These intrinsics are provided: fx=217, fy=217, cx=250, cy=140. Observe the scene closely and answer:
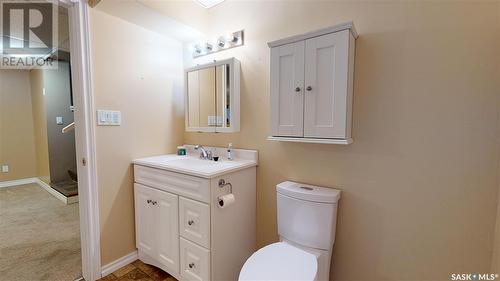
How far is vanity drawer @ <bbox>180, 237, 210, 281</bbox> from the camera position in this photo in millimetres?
1374

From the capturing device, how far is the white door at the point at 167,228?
153cm

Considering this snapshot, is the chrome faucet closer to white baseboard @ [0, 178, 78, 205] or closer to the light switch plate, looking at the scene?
the light switch plate

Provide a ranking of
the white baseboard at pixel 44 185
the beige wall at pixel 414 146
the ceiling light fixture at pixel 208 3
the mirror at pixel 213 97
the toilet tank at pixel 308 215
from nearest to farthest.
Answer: the beige wall at pixel 414 146, the toilet tank at pixel 308 215, the mirror at pixel 213 97, the ceiling light fixture at pixel 208 3, the white baseboard at pixel 44 185

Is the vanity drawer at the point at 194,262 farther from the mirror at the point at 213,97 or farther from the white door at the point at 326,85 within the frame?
the white door at the point at 326,85

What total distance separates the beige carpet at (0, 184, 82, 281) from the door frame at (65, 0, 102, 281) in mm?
272

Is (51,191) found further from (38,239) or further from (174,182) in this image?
(174,182)

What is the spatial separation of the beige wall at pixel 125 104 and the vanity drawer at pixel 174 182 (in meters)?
0.18

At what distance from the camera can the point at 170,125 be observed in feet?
6.95

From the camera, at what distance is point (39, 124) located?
391cm

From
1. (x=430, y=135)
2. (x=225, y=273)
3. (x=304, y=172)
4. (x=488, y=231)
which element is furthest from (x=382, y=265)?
(x=225, y=273)

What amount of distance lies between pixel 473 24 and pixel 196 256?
1.97 m

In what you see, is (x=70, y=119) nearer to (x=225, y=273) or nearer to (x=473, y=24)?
(x=225, y=273)

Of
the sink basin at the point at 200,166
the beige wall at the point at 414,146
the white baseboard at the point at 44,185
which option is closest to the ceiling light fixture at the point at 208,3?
the beige wall at the point at 414,146

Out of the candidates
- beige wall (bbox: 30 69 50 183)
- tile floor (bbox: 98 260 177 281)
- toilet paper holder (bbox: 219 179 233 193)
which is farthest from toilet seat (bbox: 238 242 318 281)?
beige wall (bbox: 30 69 50 183)
